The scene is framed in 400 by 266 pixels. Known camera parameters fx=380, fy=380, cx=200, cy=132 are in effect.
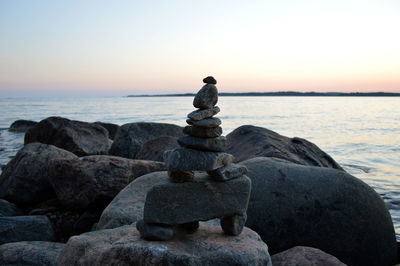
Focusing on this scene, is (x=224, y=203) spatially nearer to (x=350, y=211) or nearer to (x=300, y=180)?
(x=300, y=180)

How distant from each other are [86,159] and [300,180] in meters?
4.31

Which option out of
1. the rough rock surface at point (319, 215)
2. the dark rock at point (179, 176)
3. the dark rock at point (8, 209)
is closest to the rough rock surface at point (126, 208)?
the dark rock at point (179, 176)

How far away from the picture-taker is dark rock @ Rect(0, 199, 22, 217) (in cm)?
797

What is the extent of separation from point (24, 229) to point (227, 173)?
4331 mm

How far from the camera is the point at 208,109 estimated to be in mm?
4129

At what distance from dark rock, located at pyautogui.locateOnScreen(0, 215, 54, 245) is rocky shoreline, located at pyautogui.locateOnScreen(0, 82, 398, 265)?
0.02 m

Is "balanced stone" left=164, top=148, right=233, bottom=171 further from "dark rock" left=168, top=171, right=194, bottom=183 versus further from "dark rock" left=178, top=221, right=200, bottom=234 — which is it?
"dark rock" left=178, top=221, right=200, bottom=234

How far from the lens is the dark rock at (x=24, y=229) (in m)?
6.41

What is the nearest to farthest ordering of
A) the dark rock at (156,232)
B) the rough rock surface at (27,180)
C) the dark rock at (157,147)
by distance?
the dark rock at (156,232)
the rough rock surface at (27,180)
the dark rock at (157,147)

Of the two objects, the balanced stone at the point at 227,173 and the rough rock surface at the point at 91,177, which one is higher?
the balanced stone at the point at 227,173

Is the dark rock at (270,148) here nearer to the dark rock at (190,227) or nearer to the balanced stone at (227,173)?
the balanced stone at (227,173)

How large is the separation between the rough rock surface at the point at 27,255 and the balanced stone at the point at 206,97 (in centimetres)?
318

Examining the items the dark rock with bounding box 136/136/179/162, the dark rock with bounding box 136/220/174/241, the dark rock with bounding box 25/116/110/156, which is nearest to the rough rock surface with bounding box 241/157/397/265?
the dark rock with bounding box 136/220/174/241

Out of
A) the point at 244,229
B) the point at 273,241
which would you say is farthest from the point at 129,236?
the point at 273,241
